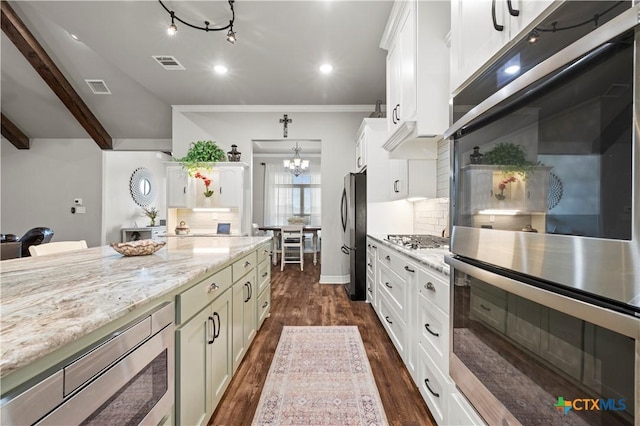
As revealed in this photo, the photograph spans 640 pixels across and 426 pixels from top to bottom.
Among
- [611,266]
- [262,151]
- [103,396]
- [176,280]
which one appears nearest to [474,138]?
[611,266]

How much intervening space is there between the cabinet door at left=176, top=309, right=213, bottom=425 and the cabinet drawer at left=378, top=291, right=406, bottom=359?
128 centimetres

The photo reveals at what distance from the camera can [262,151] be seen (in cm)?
762

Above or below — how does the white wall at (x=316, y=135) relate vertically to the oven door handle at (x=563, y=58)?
above

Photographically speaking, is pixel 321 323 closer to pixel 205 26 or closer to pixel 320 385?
pixel 320 385

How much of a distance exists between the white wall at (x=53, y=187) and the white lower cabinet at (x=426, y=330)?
256 inches

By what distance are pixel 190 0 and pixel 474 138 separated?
2.65 m

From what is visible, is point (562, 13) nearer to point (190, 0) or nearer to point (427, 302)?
point (427, 302)

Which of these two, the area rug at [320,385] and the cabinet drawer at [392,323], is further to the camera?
the cabinet drawer at [392,323]

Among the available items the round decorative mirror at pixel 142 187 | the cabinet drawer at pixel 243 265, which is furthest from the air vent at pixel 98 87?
the cabinet drawer at pixel 243 265

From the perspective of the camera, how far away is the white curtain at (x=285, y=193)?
8086 millimetres

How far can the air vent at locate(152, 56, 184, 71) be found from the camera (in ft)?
10.5

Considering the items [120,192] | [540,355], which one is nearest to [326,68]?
[540,355]

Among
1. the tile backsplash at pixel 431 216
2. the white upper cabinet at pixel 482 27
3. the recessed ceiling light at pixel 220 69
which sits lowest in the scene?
the tile backsplash at pixel 431 216

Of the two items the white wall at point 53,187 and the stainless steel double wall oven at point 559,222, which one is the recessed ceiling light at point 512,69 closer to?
the stainless steel double wall oven at point 559,222
